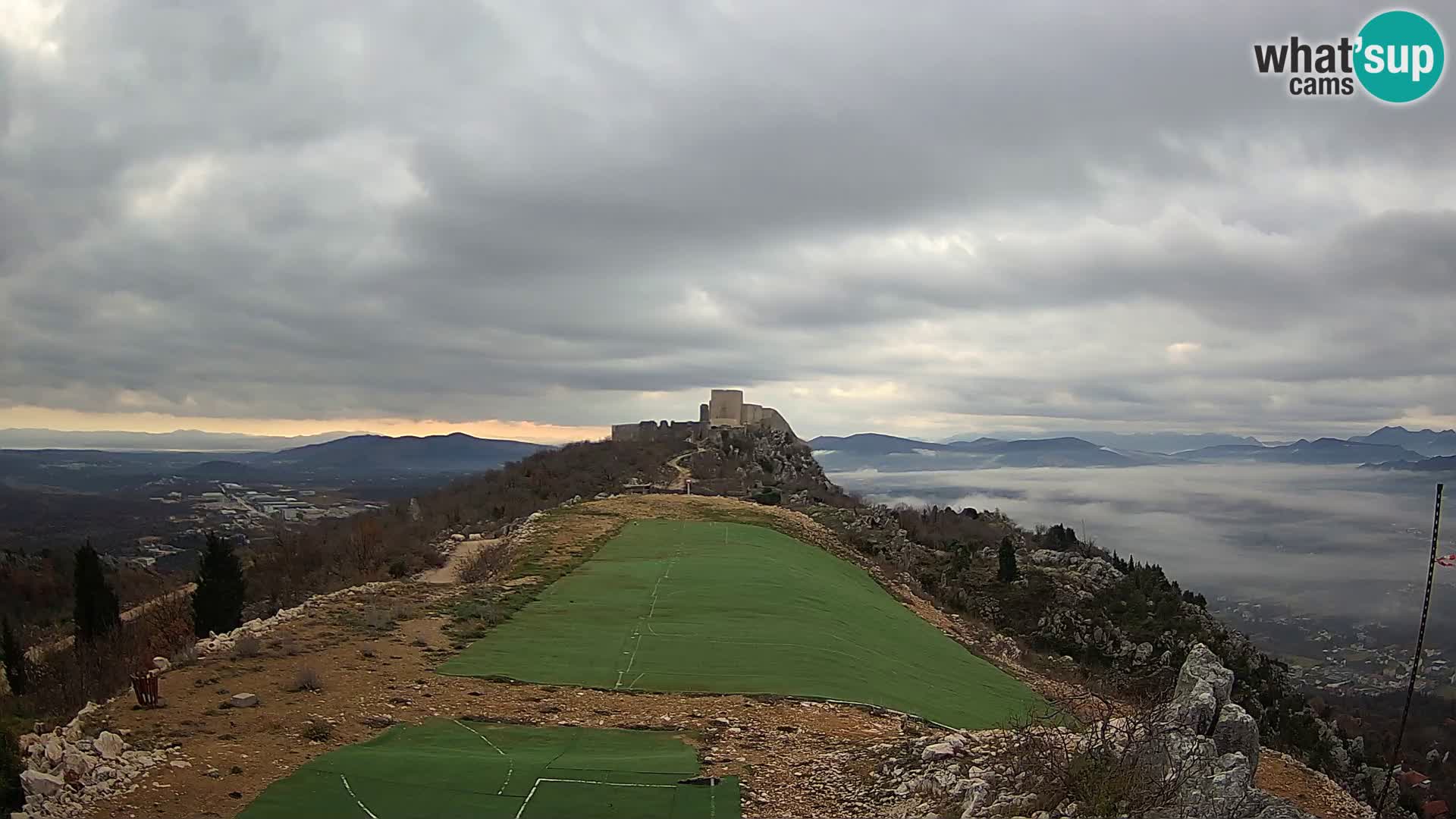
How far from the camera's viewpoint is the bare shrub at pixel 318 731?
9977 millimetres

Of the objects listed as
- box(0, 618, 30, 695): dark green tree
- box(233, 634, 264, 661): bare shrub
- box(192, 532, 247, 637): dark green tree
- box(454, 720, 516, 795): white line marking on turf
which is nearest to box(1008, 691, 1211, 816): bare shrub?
box(454, 720, 516, 795): white line marking on turf

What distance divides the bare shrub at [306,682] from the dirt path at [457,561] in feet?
35.4

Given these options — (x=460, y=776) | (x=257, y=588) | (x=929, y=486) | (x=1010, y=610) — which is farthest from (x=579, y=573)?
(x=929, y=486)

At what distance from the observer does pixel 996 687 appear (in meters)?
18.7

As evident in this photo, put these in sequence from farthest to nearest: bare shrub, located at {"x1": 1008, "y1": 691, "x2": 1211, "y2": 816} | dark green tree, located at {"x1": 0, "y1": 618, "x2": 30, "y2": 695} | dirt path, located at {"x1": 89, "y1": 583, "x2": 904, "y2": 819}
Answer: dark green tree, located at {"x1": 0, "y1": 618, "x2": 30, "y2": 695}, dirt path, located at {"x1": 89, "y1": 583, "x2": 904, "y2": 819}, bare shrub, located at {"x1": 1008, "y1": 691, "x2": 1211, "y2": 816}

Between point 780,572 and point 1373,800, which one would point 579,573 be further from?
point 1373,800

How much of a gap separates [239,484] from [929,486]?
117 meters

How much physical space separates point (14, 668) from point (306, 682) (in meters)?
15.0

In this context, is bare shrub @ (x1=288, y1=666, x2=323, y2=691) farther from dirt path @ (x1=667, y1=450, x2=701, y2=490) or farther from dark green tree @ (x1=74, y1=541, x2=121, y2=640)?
dirt path @ (x1=667, y1=450, x2=701, y2=490)

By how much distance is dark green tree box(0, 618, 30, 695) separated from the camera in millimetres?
19644

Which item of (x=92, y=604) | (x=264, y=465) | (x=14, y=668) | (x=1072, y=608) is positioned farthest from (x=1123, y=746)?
(x=264, y=465)

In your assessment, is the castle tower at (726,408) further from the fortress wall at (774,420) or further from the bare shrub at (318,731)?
the bare shrub at (318,731)

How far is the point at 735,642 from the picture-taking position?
16.3m

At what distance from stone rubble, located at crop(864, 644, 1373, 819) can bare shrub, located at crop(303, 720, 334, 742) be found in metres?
5.99
